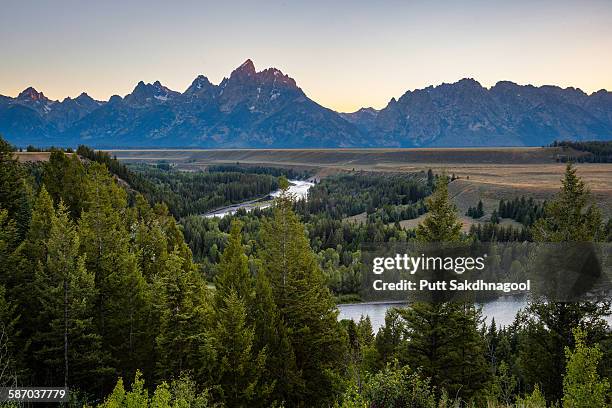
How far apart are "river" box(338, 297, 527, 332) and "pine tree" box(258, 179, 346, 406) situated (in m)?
39.9

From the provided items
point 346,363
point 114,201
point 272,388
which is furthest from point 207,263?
point 272,388

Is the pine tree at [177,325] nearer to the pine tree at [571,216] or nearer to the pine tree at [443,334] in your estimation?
the pine tree at [443,334]

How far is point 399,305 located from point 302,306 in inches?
2091

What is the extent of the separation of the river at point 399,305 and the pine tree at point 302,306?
3986 centimetres

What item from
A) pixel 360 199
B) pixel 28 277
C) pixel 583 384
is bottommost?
pixel 360 199

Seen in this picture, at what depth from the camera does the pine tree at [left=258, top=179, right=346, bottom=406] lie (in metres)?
30.1

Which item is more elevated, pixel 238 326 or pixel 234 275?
pixel 234 275

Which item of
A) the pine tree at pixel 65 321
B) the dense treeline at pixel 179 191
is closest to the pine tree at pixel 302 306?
the pine tree at pixel 65 321

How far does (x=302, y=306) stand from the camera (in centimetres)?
3053

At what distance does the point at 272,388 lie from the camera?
2669 cm

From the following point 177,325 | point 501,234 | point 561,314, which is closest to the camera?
point 177,325

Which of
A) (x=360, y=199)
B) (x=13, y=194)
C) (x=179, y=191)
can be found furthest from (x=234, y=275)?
(x=179, y=191)

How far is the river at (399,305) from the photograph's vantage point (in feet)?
237

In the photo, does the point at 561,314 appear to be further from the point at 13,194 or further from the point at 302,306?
the point at 13,194
